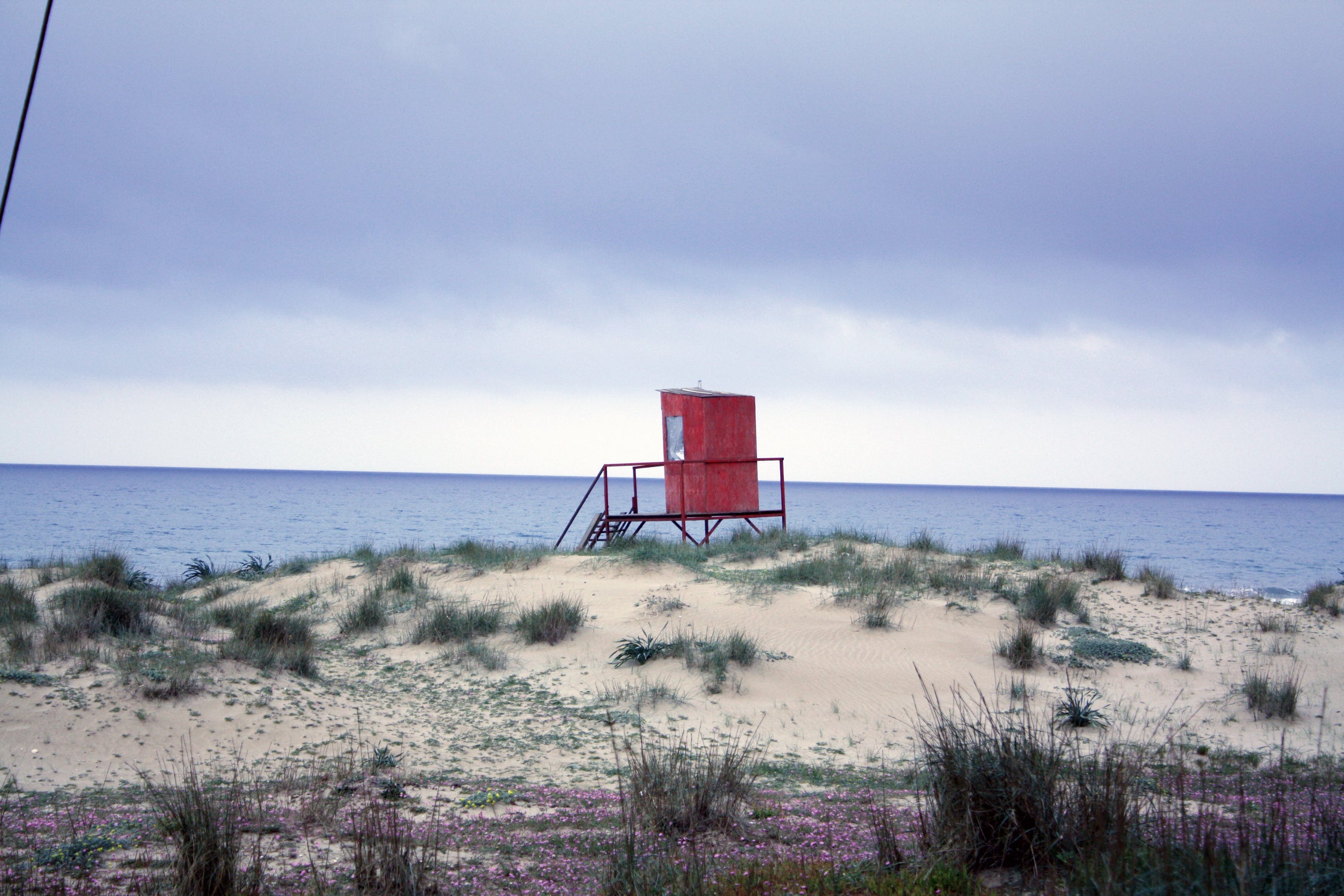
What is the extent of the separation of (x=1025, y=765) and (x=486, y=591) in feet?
39.3

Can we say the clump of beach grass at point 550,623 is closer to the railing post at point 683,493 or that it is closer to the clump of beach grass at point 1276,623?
the railing post at point 683,493

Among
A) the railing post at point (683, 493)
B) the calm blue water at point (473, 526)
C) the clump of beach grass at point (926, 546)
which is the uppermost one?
the railing post at point (683, 493)

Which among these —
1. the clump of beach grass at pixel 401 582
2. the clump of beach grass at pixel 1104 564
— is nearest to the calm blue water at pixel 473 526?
the clump of beach grass at pixel 1104 564

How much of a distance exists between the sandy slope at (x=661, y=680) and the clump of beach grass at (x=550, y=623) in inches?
7.9

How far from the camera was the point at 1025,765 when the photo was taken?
4734 mm

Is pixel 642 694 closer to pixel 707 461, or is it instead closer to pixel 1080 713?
pixel 1080 713

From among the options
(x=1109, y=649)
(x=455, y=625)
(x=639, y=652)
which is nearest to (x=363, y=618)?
(x=455, y=625)

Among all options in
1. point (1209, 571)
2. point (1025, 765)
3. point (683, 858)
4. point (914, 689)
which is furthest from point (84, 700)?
point (1209, 571)

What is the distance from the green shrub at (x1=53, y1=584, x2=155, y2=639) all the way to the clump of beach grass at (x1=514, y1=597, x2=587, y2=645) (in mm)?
4938

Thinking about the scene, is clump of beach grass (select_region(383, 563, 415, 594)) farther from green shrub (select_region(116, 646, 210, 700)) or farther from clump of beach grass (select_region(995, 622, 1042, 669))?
clump of beach grass (select_region(995, 622, 1042, 669))

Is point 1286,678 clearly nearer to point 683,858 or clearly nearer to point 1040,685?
point 1040,685

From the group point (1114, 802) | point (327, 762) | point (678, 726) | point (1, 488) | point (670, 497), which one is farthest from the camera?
point (1, 488)

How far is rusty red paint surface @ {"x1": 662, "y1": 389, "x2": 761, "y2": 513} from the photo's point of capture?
2208cm

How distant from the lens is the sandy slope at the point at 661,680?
7891 mm
